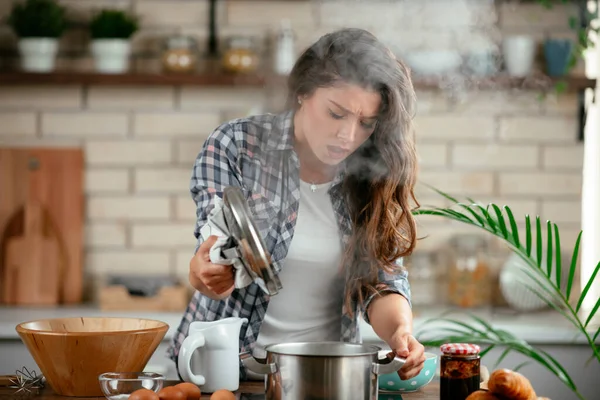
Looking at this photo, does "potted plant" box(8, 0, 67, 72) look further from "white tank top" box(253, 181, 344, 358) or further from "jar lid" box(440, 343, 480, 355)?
"jar lid" box(440, 343, 480, 355)

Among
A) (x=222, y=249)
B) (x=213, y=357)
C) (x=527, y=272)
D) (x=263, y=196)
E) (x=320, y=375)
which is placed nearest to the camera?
(x=320, y=375)

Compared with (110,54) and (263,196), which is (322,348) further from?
(110,54)

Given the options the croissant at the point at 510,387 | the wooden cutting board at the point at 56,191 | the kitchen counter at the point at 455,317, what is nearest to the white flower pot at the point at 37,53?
the wooden cutting board at the point at 56,191

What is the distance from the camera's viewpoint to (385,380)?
1.61 m

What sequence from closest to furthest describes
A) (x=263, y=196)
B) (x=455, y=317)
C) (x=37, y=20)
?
1. (x=263, y=196)
2. (x=455, y=317)
3. (x=37, y=20)

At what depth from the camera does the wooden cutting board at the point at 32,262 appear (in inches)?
131

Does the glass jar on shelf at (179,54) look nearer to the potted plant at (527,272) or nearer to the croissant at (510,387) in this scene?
the potted plant at (527,272)

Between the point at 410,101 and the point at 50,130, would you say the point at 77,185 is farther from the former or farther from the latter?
the point at 410,101

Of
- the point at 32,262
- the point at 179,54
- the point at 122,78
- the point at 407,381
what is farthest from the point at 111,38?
the point at 407,381

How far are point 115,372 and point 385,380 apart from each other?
500 millimetres

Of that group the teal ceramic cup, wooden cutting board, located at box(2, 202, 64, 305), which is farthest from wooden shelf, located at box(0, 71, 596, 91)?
the teal ceramic cup

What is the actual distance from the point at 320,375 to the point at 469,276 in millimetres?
2138

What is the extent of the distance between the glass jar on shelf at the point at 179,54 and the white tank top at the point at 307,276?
1.59m

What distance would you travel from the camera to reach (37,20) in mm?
3260
